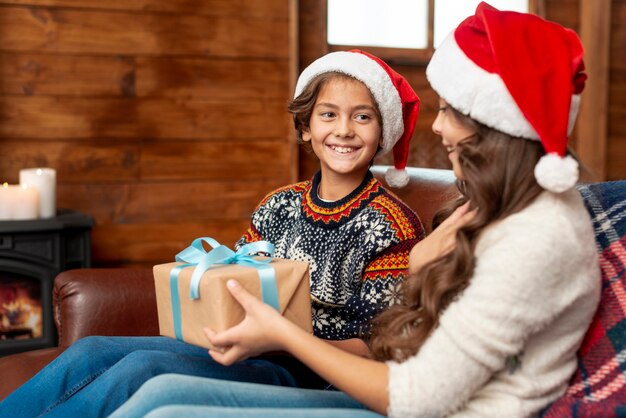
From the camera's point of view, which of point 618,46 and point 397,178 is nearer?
point 397,178

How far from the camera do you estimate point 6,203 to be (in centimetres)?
247

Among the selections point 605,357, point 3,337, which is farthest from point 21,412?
point 3,337

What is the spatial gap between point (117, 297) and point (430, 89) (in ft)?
6.61

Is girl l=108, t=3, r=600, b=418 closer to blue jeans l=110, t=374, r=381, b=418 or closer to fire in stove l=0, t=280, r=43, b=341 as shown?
blue jeans l=110, t=374, r=381, b=418

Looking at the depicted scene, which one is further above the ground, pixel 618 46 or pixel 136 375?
pixel 618 46

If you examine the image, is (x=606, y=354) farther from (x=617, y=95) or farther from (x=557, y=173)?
(x=617, y=95)

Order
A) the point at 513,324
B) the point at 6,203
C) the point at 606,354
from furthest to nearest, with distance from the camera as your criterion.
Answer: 1. the point at 6,203
2. the point at 606,354
3. the point at 513,324

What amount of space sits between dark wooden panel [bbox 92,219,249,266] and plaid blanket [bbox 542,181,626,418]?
2.08 metres

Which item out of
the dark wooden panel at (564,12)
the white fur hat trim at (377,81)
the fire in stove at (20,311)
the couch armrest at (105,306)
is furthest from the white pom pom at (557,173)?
the dark wooden panel at (564,12)

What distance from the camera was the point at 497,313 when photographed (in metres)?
0.98

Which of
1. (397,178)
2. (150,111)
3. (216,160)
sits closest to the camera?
(397,178)

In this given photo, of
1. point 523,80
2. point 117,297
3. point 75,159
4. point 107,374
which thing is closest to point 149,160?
point 75,159

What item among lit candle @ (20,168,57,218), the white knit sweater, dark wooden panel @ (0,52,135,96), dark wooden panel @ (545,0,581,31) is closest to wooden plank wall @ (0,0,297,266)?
dark wooden panel @ (0,52,135,96)

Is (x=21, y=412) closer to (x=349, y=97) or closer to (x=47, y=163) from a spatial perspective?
(x=349, y=97)
